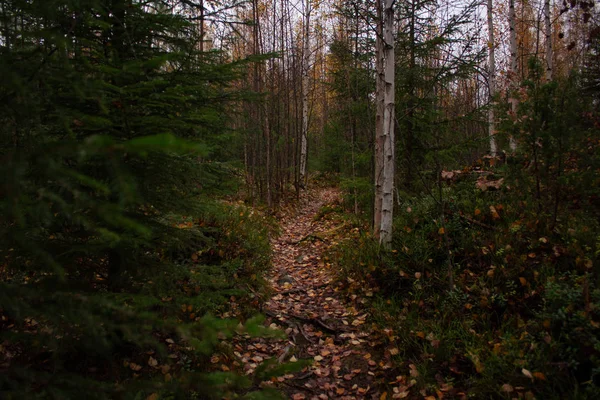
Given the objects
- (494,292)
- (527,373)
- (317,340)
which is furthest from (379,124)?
(527,373)

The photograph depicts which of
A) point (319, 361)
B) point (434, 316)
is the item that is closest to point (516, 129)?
point (434, 316)

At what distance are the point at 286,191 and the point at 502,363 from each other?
11053 mm

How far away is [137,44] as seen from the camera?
10.7 feet

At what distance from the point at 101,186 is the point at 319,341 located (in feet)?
12.6

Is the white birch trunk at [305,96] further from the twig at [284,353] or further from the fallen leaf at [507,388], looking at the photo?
the fallen leaf at [507,388]

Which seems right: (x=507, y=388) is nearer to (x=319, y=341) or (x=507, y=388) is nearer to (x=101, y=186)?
(x=319, y=341)

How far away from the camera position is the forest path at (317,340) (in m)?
3.51

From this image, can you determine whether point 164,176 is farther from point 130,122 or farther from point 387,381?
point 387,381

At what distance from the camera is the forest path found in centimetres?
351

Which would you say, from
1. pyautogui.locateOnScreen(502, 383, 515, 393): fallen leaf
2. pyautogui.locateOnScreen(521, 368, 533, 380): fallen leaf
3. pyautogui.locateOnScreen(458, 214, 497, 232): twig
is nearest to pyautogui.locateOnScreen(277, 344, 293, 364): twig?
pyautogui.locateOnScreen(502, 383, 515, 393): fallen leaf

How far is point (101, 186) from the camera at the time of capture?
120 cm

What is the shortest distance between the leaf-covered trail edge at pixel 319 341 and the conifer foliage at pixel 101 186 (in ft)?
3.20

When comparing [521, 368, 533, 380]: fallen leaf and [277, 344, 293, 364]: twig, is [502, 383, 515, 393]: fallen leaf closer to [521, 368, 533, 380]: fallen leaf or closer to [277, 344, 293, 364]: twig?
[521, 368, 533, 380]: fallen leaf

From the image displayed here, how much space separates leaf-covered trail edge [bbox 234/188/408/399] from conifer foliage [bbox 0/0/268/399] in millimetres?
976
